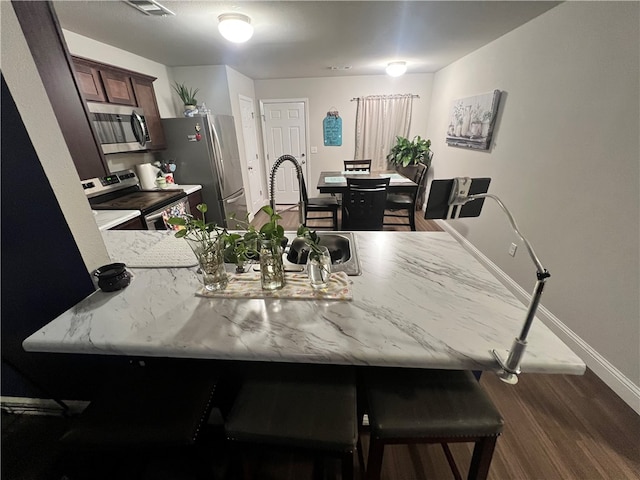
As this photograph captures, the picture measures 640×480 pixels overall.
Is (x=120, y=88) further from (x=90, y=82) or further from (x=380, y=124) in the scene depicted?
(x=380, y=124)

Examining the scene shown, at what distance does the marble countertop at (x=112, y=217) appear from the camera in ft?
6.42

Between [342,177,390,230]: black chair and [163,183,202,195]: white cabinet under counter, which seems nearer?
[342,177,390,230]: black chair

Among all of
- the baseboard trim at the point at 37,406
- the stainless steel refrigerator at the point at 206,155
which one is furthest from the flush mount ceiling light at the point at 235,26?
the baseboard trim at the point at 37,406

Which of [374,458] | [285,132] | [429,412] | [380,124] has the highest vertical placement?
[380,124]

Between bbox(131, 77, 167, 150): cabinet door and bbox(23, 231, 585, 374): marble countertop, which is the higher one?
bbox(131, 77, 167, 150): cabinet door

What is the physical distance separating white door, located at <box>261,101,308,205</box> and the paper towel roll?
217 centimetres

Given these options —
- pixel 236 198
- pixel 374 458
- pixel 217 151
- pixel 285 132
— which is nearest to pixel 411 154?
pixel 285 132

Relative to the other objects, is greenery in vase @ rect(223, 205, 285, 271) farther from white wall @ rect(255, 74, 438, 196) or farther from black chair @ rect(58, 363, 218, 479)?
white wall @ rect(255, 74, 438, 196)

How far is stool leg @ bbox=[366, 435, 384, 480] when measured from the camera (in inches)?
33.9

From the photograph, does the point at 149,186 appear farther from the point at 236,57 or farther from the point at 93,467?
the point at 93,467

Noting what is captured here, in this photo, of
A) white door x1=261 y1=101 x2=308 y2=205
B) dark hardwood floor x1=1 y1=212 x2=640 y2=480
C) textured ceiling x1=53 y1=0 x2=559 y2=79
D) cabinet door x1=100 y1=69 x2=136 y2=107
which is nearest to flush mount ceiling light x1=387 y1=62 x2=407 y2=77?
textured ceiling x1=53 y1=0 x2=559 y2=79

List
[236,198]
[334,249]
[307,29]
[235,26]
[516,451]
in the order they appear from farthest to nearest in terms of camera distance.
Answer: [236,198] < [307,29] < [235,26] < [334,249] < [516,451]

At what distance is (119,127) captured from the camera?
8.21ft

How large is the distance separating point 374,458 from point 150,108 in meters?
3.70
